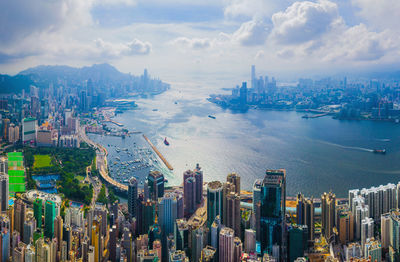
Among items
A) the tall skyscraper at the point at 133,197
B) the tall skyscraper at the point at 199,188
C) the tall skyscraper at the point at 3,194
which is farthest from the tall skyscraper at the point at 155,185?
the tall skyscraper at the point at 3,194

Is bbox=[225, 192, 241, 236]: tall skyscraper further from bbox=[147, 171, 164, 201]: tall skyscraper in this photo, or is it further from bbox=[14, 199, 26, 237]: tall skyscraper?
bbox=[14, 199, 26, 237]: tall skyscraper

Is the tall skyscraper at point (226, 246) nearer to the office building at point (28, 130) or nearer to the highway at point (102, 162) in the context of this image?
the highway at point (102, 162)

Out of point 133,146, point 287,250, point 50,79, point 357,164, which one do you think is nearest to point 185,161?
point 133,146

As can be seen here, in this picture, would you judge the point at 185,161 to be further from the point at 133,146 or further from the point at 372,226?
the point at 372,226

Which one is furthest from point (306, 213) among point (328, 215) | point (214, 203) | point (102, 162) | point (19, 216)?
point (102, 162)

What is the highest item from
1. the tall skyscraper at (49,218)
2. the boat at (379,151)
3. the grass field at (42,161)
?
the boat at (379,151)

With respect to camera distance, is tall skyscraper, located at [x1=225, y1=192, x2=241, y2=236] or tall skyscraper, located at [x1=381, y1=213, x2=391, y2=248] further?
tall skyscraper, located at [x1=225, y1=192, x2=241, y2=236]

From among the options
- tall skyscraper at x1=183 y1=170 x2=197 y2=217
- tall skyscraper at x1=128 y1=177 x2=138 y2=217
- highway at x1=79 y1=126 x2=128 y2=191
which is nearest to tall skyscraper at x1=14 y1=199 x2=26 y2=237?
tall skyscraper at x1=128 y1=177 x2=138 y2=217
